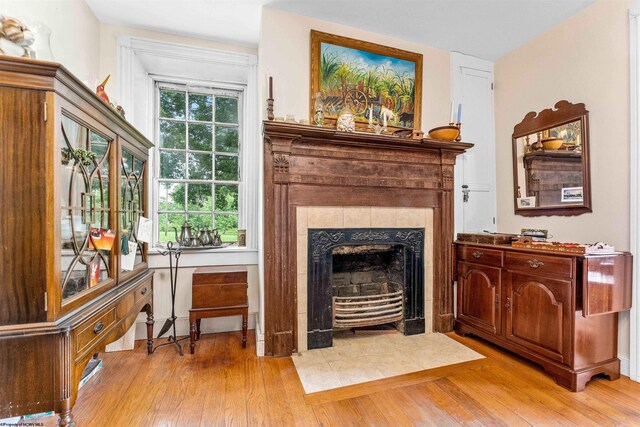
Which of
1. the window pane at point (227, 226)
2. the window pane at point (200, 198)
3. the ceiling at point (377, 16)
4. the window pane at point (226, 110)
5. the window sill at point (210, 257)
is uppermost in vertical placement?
the ceiling at point (377, 16)

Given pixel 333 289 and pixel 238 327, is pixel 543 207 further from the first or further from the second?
pixel 238 327

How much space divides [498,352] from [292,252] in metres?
1.95

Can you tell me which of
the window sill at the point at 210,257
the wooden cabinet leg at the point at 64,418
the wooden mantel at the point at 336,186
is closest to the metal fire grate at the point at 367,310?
the wooden mantel at the point at 336,186

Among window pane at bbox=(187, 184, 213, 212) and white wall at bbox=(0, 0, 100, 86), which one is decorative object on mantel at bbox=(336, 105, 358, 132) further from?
white wall at bbox=(0, 0, 100, 86)

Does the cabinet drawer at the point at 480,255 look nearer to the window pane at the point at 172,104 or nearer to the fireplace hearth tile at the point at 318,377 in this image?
the fireplace hearth tile at the point at 318,377

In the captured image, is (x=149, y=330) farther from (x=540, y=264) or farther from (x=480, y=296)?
(x=540, y=264)

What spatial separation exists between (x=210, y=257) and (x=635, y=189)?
3.40 metres

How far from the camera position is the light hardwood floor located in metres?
1.61

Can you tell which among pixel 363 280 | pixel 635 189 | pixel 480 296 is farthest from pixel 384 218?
pixel 635 189

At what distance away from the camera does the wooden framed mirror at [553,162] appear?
2.36 meters

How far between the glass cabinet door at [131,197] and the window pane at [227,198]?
702 millimetres

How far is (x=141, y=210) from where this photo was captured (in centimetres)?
237

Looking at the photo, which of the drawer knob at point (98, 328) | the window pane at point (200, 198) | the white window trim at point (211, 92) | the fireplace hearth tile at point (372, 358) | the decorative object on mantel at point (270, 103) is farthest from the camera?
the window pane at point (200, 198)

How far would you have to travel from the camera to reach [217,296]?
2402 millimetres
